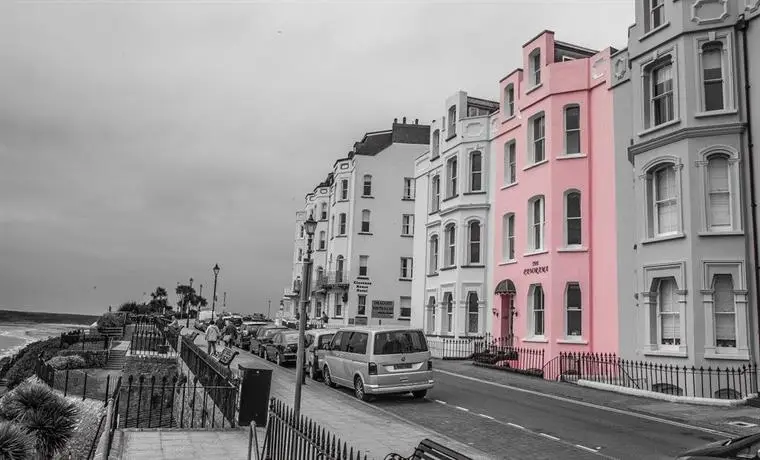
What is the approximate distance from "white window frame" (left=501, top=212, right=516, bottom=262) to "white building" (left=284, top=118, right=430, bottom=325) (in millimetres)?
20002

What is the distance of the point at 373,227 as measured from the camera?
5006 centimetres

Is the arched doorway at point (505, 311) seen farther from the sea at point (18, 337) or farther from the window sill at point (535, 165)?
the sea at point (18, 337)

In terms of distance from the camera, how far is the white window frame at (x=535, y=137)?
2613 centimetres

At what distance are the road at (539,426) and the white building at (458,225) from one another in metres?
12.0

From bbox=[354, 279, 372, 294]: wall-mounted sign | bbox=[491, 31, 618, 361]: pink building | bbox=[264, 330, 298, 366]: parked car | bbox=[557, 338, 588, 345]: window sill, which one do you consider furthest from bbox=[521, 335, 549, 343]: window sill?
bbox=[354, 279, 372, 294]: wall-mounted sign

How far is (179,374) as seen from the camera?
17.2 m

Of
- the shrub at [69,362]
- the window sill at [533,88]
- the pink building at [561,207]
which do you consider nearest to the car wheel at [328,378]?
the pink building at [561,207]

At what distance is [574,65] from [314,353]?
14.8 m

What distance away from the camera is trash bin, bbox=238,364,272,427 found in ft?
37.0

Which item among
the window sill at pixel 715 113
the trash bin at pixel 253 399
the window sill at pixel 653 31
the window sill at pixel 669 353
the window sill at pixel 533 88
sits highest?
the window sill at pixel 533 88

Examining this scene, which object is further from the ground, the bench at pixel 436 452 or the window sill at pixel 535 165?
the window sill at pixel 535 165

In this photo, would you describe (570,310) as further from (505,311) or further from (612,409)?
(612,409)

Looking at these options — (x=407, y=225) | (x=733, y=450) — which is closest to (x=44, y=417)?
(x=733, y=450)

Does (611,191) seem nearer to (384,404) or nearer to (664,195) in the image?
(664,195)
